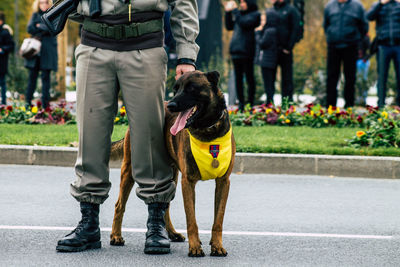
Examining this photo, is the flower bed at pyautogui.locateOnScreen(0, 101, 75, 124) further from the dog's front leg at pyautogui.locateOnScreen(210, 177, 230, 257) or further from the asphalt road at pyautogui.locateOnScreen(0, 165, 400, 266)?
the dog's front leg at pyautogui.locateOnScreen(210, 177, 230, 257)

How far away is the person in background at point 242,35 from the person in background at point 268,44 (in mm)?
139

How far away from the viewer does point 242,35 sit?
13.3 meters

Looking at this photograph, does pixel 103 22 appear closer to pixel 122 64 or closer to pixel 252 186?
pixel 122 64

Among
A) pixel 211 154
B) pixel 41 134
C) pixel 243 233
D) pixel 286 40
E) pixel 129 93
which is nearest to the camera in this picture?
pixel 211 154

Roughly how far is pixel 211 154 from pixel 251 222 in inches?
55.3

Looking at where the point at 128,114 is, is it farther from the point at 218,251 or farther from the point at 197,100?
the point at 218,251

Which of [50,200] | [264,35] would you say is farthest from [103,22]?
[264,35]

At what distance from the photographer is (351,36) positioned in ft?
42.5

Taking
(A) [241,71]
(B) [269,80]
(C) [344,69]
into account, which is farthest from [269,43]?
(C) [344,69]

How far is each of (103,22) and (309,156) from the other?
14.1 ft

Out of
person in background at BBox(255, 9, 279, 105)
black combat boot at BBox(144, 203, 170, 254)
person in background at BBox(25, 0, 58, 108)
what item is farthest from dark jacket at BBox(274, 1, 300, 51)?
black combat boot at BBox(144, 203, 170, 254)

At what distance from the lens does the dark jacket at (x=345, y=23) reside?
12.9 meters

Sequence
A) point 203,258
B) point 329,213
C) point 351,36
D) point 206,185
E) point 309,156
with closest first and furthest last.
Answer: point 203,258
point 329,213
point 206,185
point 309,156
point 351,36

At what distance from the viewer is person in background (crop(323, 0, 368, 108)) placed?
13.0 meters
